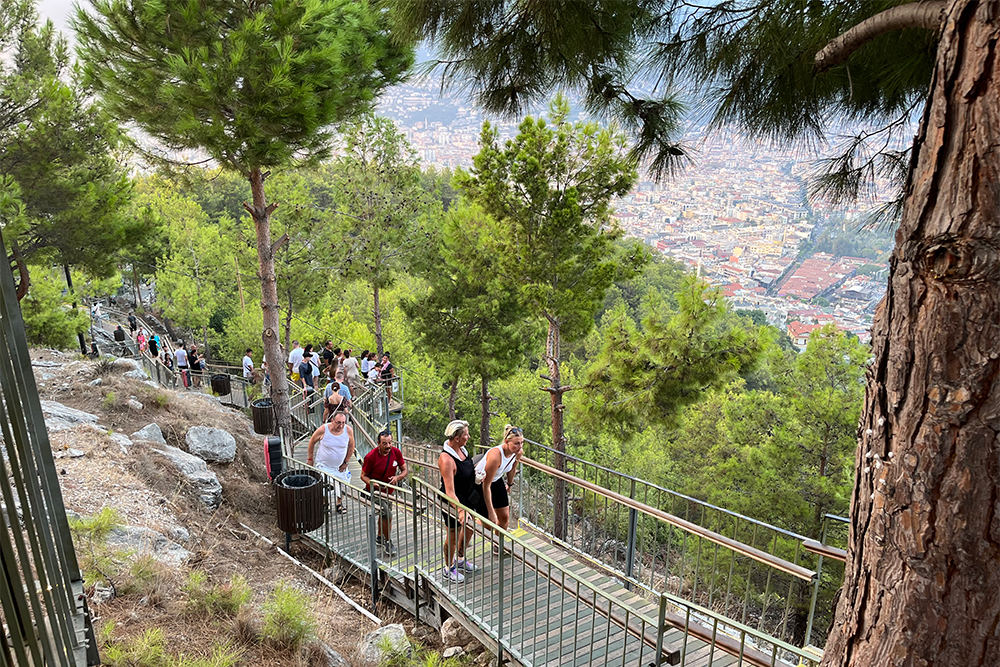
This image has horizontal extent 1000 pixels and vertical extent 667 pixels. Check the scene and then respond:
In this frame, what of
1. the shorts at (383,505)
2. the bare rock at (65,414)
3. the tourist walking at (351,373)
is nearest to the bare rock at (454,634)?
the shorts at (383,505)

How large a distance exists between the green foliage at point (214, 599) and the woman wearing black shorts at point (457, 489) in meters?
1.93

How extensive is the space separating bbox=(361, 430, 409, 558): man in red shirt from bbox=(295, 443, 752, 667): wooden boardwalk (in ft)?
0.63

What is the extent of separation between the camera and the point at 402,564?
7234 millimetres

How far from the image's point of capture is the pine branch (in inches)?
106

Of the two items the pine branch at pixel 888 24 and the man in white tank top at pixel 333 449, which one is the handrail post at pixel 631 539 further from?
the pine branch at pixel 888 24

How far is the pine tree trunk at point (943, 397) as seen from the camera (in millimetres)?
2270

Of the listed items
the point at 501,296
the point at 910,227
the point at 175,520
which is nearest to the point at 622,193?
the point at 501,296

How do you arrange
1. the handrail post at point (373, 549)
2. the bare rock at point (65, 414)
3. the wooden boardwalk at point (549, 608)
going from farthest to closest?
the bare rock at point (65, 414) → the handrail post at point (373, 549) → the wooden boardwalk at point (549, 608)

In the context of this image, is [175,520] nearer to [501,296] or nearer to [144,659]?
[144,659]

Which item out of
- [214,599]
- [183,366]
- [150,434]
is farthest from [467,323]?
[214,599]

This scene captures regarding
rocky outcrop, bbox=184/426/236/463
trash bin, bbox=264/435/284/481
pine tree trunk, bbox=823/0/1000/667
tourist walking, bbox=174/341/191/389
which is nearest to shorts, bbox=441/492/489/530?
trash bin, bbox=264/435/284/481

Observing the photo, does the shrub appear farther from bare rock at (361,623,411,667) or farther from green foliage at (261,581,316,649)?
bare rock at (361,623,411,667)

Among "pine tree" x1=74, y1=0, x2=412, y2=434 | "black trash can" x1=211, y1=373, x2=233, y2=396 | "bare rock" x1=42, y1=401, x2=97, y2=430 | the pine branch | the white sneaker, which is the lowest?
"black trash can" x1=211, y1=373, x2=233, y2=396

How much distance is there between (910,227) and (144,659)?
5123 millimetres
